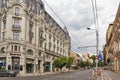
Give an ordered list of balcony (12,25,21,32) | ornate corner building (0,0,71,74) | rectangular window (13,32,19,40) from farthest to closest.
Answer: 1. balcony (12,25,21,32)
2. rectangular window (13,32,19,40)
3. ornate corner building (0,0,71,74)

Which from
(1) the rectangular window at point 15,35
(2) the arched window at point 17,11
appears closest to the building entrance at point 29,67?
(1) the rectangular window at point 15,35

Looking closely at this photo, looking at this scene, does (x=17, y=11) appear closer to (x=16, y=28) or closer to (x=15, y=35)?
(x=16, y=28)

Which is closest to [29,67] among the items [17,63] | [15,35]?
[17,63]

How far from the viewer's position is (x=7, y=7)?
211 feet

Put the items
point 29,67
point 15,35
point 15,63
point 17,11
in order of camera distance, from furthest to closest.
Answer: point 29,67 < point 17,11 < point 15,35 < point 15,63

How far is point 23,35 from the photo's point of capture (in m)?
64.9

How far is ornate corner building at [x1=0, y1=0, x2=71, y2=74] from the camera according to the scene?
205 feet

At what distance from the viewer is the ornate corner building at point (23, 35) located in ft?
205

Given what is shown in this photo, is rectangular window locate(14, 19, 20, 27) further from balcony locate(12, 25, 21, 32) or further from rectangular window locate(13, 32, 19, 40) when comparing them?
rectangular window locate(13, 32, 19, 40)

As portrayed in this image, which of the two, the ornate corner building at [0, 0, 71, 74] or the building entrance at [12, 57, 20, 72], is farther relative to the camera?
the ornate corner building at [0, 0, 71, 74]

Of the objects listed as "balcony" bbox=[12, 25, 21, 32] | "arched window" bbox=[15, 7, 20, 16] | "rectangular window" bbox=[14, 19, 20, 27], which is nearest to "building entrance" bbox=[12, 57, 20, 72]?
"balcony" bbox=[12, 25, 21, 32]

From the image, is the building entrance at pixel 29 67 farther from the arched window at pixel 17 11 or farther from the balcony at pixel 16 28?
the arched window at pixel 17 11

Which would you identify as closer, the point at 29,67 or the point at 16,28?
the point at 16,28

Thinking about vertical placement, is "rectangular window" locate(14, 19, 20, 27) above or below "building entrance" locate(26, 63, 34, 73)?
above
